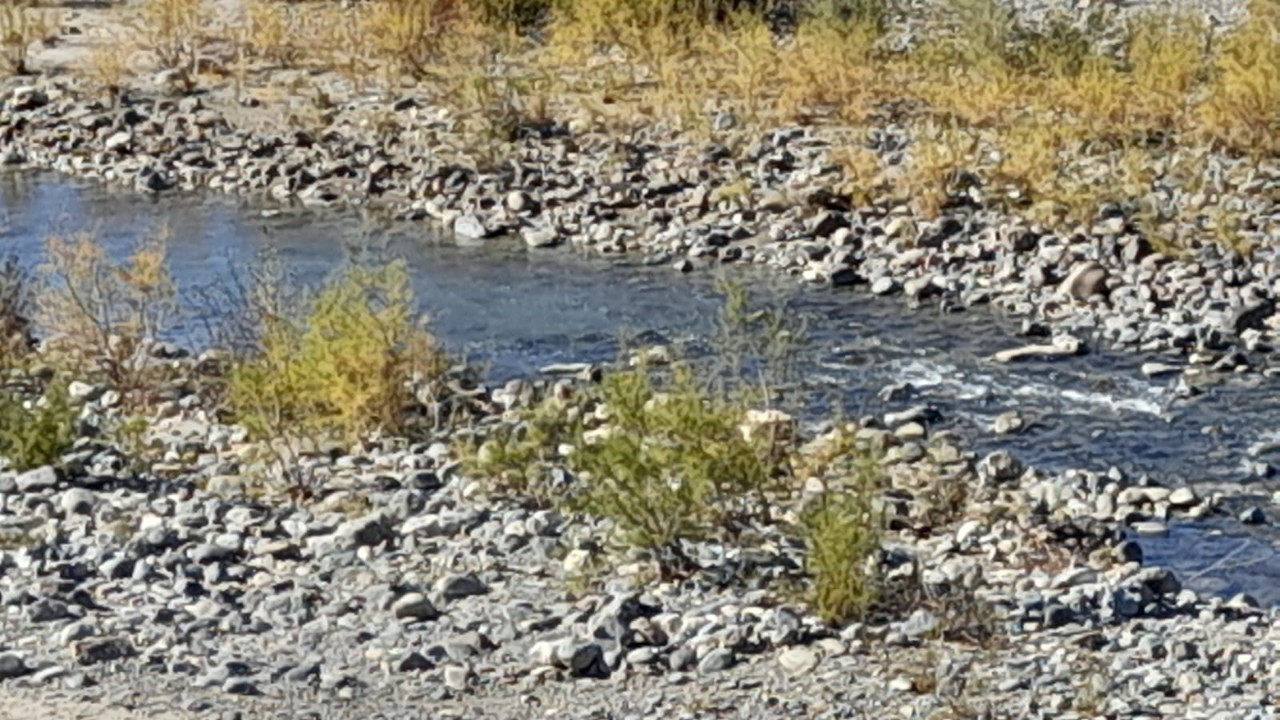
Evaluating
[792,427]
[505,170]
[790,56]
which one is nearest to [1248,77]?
[790,56]

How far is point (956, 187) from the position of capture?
50.3ft

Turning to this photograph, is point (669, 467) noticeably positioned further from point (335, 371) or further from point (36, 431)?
point (36, 431)

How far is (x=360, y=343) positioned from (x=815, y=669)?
3.75m

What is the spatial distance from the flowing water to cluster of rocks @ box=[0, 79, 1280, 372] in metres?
0.31

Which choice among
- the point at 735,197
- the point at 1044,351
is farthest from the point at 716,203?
the point at 1044,351

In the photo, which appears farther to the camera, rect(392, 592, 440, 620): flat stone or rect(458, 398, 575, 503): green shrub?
rect(458, 398, 575, 503): green shrub

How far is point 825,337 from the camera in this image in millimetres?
13195

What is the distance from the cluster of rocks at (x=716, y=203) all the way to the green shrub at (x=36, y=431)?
203 inches

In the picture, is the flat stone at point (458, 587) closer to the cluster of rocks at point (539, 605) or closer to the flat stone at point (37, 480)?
the cluster of rocks at point (539, 605)

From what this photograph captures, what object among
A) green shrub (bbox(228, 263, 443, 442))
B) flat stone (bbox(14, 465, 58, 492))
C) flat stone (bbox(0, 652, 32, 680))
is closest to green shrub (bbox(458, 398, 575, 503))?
green shrub (bbox(228, 263, 443, 442))

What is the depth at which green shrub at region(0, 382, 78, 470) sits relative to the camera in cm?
1028

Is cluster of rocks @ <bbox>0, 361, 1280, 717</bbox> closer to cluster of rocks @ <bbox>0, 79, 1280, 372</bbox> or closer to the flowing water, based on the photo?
the flowing water

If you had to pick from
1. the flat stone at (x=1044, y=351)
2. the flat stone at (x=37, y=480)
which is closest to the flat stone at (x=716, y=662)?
the flat stone at (x=37, y=480)

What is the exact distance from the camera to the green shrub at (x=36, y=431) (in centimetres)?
1028
